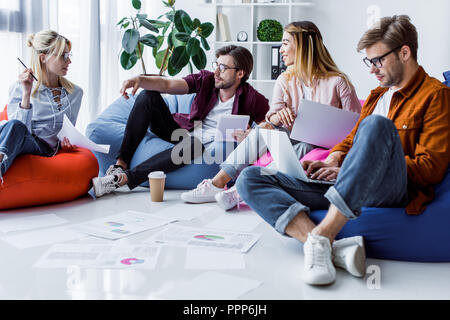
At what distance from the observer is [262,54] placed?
4.77 meters

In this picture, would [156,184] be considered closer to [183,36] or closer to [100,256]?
[100,256]

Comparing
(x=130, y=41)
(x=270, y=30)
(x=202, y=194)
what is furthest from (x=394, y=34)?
(x=270, y=30)

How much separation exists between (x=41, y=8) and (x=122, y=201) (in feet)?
5.48

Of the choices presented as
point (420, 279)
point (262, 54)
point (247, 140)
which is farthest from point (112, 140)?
point (262, 54)

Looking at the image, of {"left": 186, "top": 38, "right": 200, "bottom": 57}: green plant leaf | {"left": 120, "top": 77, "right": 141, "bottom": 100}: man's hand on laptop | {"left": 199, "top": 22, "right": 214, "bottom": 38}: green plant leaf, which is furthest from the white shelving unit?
{"left": 120, "top": 77, "right": 141, "bottom": 100}: man's hand on laptop

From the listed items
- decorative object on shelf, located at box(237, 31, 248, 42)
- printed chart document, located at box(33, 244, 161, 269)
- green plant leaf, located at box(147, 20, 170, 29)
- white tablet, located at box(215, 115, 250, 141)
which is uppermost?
green plant leaf, located at box(147, 20, 170, 29)

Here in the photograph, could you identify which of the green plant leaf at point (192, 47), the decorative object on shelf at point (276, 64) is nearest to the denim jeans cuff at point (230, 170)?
the green plant leaf at point (192, 47)

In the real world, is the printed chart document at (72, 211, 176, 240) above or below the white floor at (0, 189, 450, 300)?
below

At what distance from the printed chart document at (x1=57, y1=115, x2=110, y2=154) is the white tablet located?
0.67 metres

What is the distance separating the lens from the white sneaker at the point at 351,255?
144 centimetres

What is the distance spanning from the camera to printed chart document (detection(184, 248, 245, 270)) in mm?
1534

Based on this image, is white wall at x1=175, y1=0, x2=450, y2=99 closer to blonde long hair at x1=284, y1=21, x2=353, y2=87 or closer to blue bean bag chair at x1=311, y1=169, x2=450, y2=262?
blonde long hair at x1=284, y1=21, x2=353, y2=87

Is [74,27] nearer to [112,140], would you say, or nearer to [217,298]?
[112,140]

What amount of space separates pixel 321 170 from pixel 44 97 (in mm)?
1596
